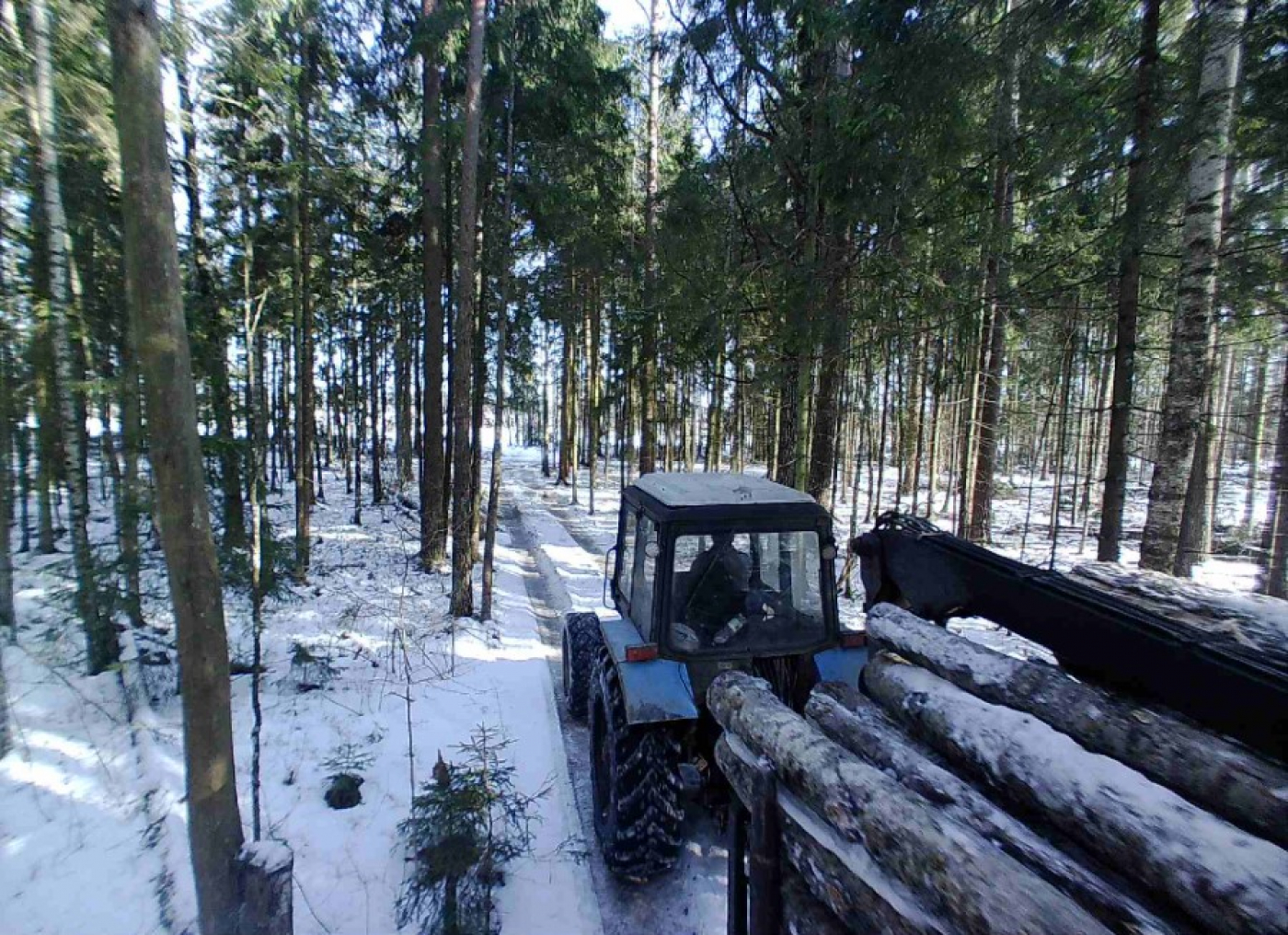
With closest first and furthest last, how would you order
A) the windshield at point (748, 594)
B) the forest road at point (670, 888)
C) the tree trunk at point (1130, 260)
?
the forest road at point (670, 888) → the windshield at point (748, 594) → the tree trunk at point (1130, 260)

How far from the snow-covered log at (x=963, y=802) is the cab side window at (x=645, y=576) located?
1626mm

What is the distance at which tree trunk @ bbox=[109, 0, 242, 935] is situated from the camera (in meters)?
2.76

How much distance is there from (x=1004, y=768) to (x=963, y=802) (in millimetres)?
155

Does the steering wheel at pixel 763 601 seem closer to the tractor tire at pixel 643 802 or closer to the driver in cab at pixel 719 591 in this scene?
the driver in cab at pixel 719 591

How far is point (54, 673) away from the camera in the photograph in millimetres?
5977

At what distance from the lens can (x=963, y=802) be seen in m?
1.75

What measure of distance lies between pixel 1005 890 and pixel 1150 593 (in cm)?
161

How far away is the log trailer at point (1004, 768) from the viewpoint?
1.37 meters

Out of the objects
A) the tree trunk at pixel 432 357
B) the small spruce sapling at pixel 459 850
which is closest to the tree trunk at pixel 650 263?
the tree trunk at pixel 432 357

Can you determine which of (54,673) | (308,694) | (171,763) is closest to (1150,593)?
(171,763)

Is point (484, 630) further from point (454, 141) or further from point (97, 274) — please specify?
point (454, 141)

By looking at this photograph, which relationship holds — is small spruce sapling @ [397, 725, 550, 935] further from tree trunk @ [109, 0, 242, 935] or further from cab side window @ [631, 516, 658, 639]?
cab side window @ [631, 516, 658, 639]

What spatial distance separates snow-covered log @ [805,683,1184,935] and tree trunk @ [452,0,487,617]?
6991mm

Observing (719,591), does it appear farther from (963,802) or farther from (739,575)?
(963,802)
